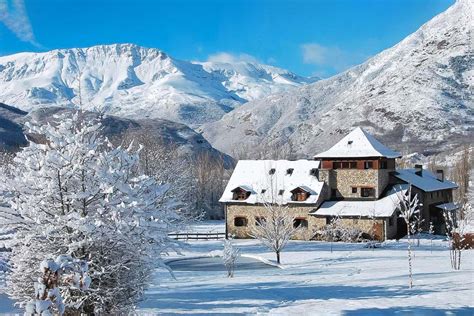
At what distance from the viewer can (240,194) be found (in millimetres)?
52562

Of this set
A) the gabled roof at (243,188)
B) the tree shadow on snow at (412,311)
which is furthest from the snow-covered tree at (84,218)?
the gabled roof at (243,188)

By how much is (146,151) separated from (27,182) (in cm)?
3840

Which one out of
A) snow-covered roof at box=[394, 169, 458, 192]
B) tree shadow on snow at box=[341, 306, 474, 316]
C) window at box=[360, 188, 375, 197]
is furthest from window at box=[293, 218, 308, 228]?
tree shadow on snow at box=[341, 306, 474, 316]

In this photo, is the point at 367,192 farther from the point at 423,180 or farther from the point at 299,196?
the point at 423,180

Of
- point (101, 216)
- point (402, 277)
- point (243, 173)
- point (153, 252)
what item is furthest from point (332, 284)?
point (243, 173)

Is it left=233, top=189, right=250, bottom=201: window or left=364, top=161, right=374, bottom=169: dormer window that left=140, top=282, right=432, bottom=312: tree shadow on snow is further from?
left=233, top=189, right=250, bottom=201: window

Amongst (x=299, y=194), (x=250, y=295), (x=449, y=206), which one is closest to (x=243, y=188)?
(x=299, y=194)

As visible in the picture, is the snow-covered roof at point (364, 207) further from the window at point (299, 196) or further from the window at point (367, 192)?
the window at point (299, 196)

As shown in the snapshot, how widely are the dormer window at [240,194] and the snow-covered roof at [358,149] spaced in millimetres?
7614

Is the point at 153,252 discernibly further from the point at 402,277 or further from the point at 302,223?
the point at 302,223

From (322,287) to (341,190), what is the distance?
1054 inches

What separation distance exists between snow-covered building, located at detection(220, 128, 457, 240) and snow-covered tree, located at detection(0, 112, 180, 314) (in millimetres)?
31488

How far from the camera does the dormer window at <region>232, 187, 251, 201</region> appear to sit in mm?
52219

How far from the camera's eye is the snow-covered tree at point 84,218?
14180mm
